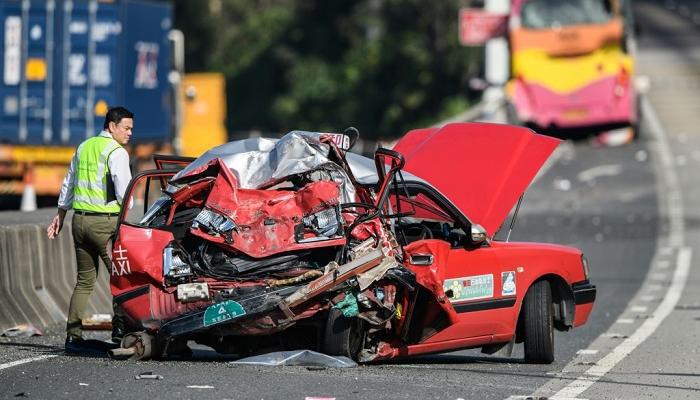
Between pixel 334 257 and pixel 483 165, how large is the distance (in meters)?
1.78

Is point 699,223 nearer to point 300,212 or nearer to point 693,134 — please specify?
point 693,134

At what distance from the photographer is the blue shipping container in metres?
28.2

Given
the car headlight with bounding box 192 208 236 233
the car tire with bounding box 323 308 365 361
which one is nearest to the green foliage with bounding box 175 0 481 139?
the car tire with bounding box 323 308 365 361

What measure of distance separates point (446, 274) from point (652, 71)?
40.4 metres

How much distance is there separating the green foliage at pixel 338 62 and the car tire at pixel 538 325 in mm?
41158

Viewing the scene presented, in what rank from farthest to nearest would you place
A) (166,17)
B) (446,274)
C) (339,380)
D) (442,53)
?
(442,53) → (166,17) → (446,274) → (339,380)

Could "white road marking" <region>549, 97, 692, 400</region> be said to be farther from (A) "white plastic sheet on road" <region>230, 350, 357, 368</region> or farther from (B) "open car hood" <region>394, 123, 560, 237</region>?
(A) "white plastic sheet on road" <region>230, 350, 357, 368</region>

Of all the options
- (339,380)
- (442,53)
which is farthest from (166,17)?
(442,53)

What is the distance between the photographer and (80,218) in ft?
39.7

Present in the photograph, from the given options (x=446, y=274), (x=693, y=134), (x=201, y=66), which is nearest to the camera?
(x=446, y=274)

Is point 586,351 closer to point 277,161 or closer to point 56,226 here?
point 277,161

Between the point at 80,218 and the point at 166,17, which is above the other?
the point at 166,17

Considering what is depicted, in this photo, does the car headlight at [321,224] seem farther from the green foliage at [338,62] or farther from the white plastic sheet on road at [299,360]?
the green foliage at [338,62]

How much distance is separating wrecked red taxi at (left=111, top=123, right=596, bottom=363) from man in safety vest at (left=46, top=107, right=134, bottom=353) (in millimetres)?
414
